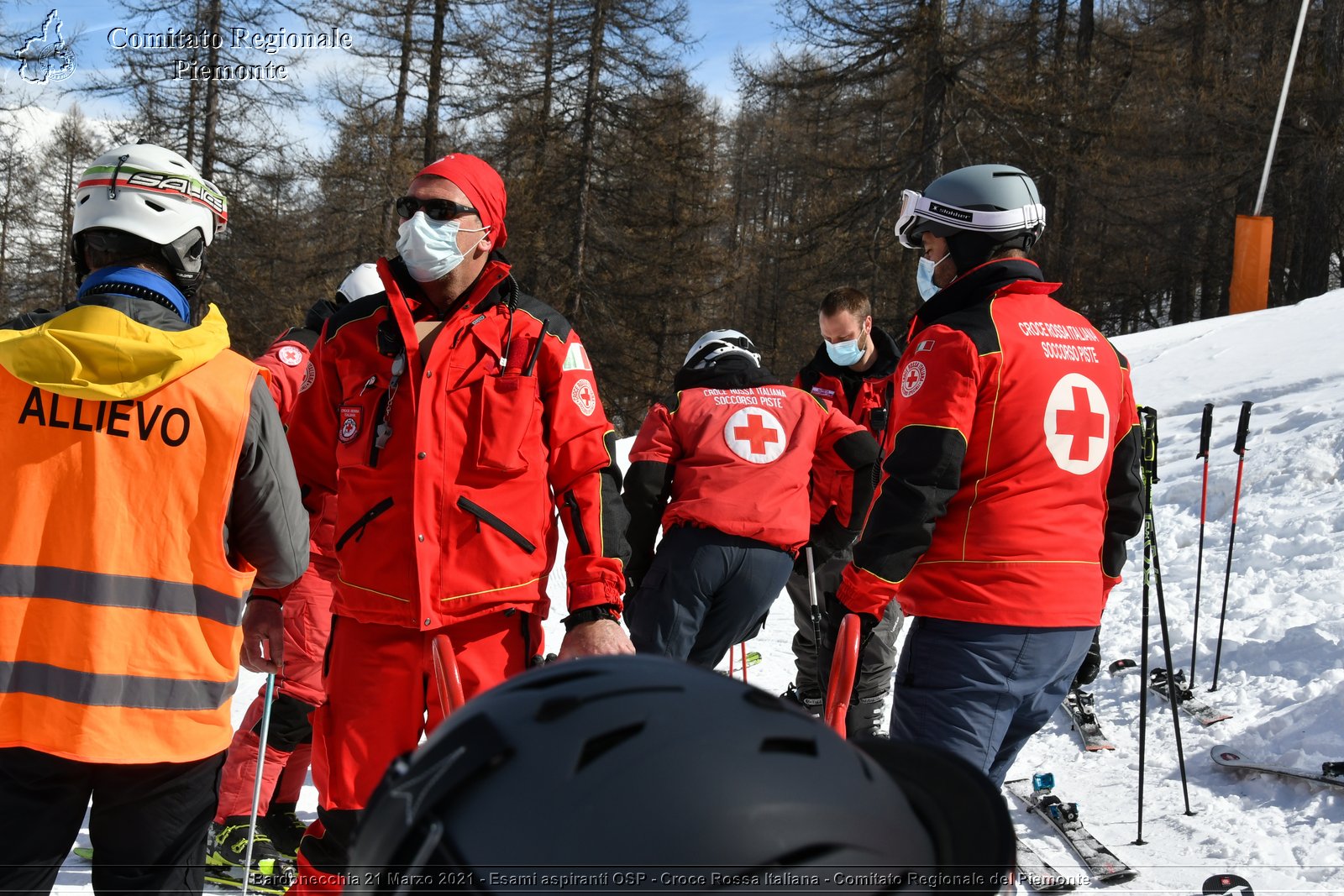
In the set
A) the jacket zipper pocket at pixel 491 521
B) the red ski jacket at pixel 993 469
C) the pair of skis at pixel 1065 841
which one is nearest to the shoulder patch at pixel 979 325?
the red ski jacket at pixel 993 469

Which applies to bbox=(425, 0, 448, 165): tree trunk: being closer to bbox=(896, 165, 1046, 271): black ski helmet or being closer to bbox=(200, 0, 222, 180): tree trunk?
bbox=(200, 0, 222, 180): tree trunk

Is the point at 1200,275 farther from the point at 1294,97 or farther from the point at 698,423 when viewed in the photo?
the point at 698,423

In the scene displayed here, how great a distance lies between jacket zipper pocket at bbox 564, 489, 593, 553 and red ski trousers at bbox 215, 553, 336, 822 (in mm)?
1604

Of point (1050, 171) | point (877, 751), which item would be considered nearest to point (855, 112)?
point (1050, 171)

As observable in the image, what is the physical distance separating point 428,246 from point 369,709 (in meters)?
1.37

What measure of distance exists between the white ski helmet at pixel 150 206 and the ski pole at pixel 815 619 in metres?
3.78

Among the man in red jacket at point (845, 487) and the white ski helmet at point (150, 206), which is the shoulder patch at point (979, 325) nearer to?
the white ski helmet at point (150, 206)

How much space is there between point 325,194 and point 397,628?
24947 mm

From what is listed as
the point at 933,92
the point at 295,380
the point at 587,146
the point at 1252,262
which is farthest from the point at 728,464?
the point at 587,146

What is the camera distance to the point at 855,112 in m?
22.1

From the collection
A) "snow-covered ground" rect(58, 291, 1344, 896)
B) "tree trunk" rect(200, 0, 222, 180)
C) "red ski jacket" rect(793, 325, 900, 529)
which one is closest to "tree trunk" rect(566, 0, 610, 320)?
"tree trunk" rect(200, 0, 222, 180)

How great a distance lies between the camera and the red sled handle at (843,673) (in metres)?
2.94

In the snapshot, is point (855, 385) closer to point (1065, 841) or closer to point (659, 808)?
point (1065, 841)

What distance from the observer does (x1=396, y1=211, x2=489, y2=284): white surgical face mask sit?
320cm
